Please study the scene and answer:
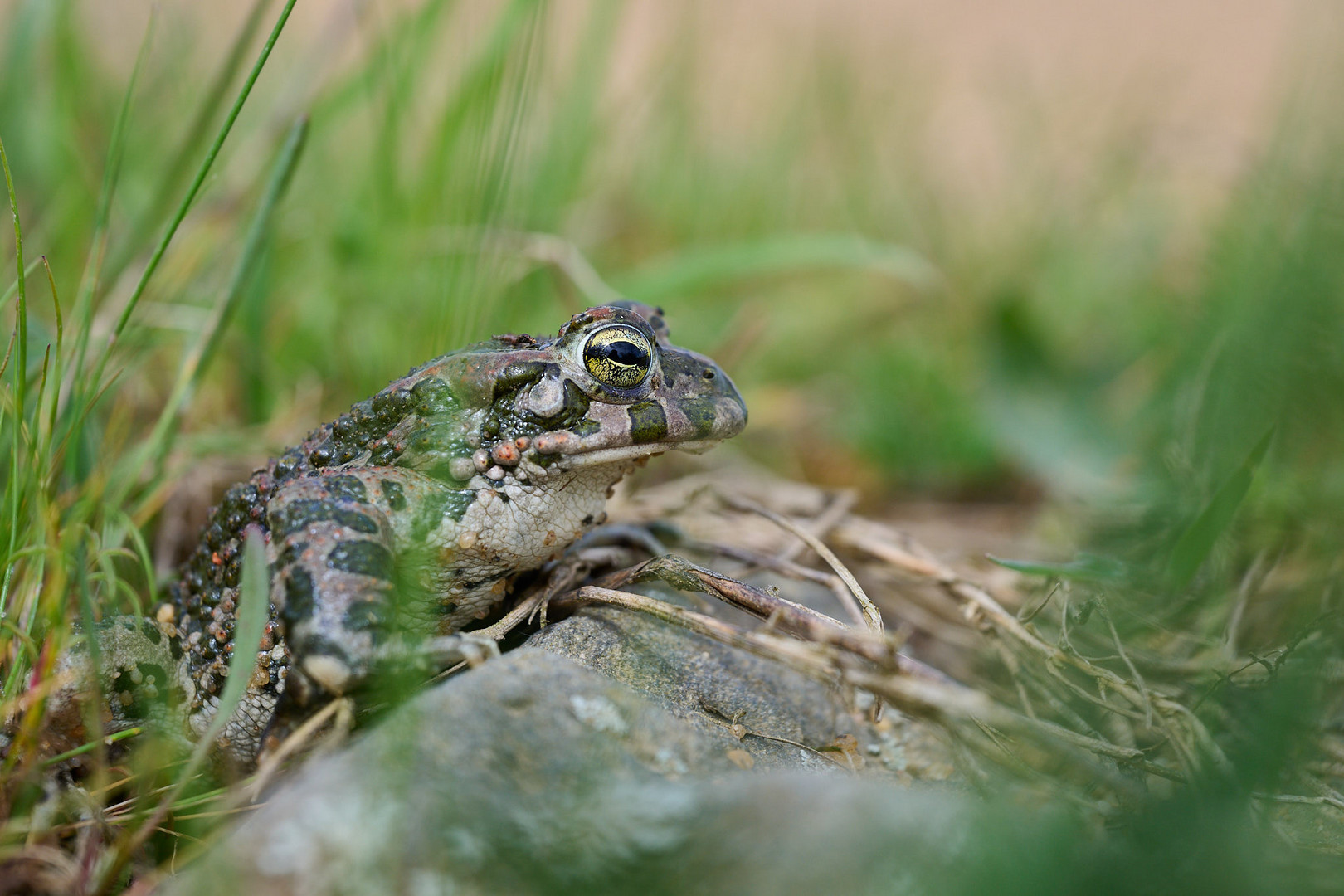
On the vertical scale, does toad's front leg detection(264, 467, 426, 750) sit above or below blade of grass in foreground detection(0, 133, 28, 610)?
below

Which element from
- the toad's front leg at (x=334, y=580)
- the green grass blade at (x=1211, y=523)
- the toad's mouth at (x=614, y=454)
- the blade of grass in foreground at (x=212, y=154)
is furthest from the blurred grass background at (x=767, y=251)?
the toad's mouth at (x=614, y=454)

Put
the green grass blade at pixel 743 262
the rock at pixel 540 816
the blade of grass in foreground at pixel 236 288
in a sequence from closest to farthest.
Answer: the rock at pixel 540 816
the blade of grass in foreground at pixel 236 288
the green grass blade at pixel 743 262

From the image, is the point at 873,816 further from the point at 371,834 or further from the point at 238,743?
the point at 238,743

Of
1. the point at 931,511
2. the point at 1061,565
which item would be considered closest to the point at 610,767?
the point at 1061,565

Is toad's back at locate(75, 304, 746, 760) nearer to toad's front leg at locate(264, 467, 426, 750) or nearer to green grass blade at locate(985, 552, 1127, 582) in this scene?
toad's front leg at locate(264, 467, 426, 750)

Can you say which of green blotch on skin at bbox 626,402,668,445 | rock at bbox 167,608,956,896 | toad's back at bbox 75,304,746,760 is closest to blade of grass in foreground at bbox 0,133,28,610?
toad's back at bbox 75,304,746,760

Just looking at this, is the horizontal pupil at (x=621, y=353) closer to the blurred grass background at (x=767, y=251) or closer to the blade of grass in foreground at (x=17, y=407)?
the blurred grass background at (x=767, y=251)

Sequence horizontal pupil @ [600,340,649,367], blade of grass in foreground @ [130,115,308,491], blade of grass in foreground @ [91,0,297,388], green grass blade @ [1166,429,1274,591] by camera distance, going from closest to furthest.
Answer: blade of grass in foreground @ [91,0,297,388] → green grass blade @ [1166,429,1274,591] → horizontal pupil @ [600,340,649,367] → blade of grass in foreground @ [130,115,308,491]
